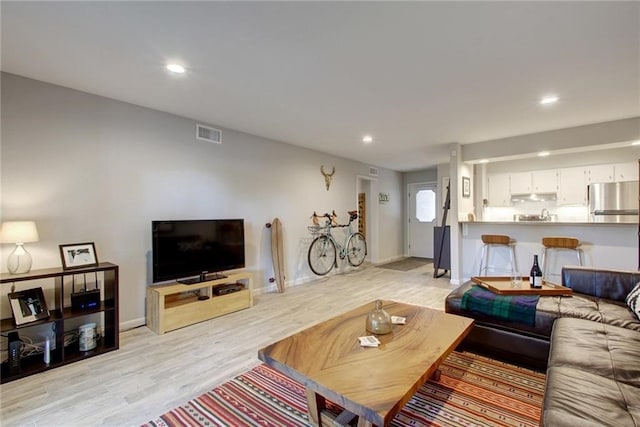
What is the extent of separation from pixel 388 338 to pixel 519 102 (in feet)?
9.77

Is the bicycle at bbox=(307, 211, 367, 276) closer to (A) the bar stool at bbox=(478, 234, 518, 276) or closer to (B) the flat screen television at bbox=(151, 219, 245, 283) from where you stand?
(B) the flat screen television at bbox=(151, 219, 245, 283)

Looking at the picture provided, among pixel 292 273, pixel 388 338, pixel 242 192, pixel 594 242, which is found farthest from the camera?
pixel 292 273

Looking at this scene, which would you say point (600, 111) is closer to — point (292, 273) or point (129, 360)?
point (292, 273)

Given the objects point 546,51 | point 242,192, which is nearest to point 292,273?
point 242,192

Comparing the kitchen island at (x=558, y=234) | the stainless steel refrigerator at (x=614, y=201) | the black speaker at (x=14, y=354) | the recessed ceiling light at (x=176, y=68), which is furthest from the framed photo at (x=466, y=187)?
the black speaker at (x=14, y=354)

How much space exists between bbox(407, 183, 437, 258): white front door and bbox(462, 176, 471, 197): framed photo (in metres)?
2.37

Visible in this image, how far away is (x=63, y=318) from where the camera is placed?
2.43 meters

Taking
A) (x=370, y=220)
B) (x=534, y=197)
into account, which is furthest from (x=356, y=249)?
(x=534, y=197)

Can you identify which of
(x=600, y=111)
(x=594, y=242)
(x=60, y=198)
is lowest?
(x=594, y=242)

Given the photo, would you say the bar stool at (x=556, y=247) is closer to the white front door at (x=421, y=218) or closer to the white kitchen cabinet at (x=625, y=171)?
the white kitchen cabinet at (x=625, y=171)

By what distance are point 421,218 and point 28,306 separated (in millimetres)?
7730

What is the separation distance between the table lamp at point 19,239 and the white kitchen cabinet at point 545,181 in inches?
306

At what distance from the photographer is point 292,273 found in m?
5.15

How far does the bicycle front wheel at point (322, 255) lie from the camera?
5500 millimetres
